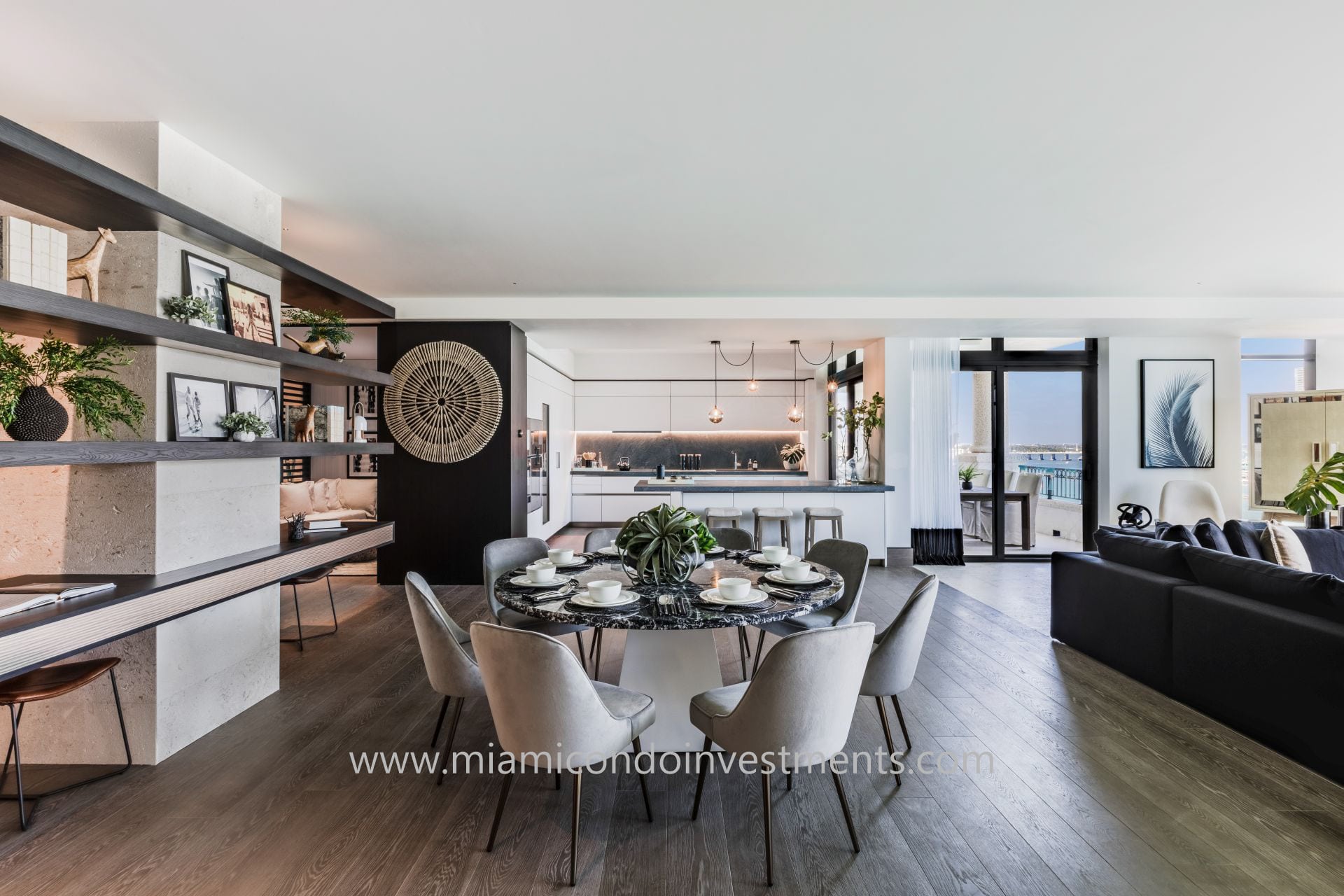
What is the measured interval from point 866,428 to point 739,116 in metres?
5.05

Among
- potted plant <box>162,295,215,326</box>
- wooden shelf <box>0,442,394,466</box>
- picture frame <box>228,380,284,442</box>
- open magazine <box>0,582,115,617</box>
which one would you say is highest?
potted plant <box>162,295,215,326</box>

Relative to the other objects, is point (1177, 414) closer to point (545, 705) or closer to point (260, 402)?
point (545, 705)

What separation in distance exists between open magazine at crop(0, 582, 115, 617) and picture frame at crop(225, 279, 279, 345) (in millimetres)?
1167

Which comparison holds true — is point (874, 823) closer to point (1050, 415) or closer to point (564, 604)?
point (564, 604)

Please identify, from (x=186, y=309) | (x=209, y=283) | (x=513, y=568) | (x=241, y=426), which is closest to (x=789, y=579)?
(x=513, y=568)

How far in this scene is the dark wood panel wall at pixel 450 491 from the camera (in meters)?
5.91

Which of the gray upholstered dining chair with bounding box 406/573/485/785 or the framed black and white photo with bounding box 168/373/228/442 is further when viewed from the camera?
the framed black and white photo with bounding box 168/373/228/442

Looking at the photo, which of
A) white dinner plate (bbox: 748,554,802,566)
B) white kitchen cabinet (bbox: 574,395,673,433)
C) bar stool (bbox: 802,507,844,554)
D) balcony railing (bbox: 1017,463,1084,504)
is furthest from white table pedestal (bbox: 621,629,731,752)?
white kitchen cabinet (bbox: 574,395,673,433)

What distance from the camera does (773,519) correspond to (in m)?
6.39

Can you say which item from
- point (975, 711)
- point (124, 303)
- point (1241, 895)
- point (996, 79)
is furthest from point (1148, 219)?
point (124, 303)

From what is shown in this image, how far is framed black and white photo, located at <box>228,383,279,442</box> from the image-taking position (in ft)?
9.85

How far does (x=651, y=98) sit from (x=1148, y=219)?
3.23 m

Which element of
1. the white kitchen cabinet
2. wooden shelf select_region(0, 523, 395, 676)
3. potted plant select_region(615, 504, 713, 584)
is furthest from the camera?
the white kitchen cabinet

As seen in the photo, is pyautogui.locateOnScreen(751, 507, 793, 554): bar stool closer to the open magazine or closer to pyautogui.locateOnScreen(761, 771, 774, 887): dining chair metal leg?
pyautogui.locateOnScreen(761, 771, 774, 887): dining chair metal leg
